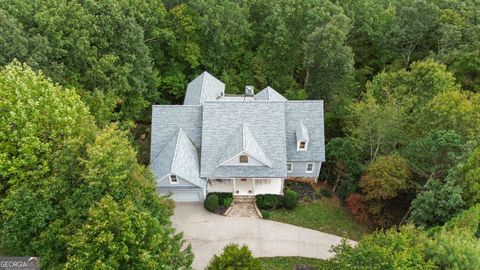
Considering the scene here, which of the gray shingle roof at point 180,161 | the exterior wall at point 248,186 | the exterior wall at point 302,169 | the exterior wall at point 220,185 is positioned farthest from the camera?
the exterior wall at point 302,169

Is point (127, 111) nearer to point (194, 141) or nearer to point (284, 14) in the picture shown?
point (194, 141)

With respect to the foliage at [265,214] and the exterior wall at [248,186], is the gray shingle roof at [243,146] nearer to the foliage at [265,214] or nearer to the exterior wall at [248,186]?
the exterior wall at [248,186]

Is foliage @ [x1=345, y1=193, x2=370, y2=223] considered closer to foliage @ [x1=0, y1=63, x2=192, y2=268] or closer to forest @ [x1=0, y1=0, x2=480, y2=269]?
forest @ [x1=0, y1=0, x2=480, y2=269]

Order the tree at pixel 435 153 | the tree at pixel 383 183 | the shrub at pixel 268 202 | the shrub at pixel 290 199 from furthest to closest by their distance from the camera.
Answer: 1. the shrub at pixel 268 202
2. the shrub at pixel 290 199
3. the tree at pixel 383 183
4. the tree at pixel 435 153

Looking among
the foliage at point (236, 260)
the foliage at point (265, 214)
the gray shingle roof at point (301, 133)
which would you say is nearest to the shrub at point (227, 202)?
the foliage at point (265, 214)

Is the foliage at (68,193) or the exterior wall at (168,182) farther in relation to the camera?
the exterior wall at (168,182)

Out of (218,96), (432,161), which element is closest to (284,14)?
(218,96)

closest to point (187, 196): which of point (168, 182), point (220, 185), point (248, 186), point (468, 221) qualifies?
point (168, 182)

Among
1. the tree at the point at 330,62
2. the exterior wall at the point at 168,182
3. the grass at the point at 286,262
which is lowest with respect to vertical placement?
the grass at the point at 286,262
